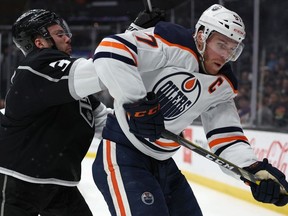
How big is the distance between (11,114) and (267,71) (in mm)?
3248

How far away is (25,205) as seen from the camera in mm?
2078

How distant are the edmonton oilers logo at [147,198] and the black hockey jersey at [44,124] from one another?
1.22 ft

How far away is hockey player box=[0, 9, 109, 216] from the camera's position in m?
1.99

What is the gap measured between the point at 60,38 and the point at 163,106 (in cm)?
52

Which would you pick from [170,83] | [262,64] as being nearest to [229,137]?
[170,83]

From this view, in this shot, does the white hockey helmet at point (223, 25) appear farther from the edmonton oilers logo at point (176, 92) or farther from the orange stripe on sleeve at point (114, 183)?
the orange stripe on sleeve at point (114, 183)

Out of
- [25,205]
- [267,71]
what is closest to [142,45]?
[25,205]

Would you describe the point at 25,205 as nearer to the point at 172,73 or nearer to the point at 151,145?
the point at 151,145

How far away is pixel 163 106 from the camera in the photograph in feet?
6.64

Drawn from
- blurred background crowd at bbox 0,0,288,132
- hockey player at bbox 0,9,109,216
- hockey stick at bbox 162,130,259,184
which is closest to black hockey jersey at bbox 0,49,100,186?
hockey player at bbox 0,9,109,216

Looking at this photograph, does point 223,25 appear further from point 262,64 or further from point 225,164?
point 262,64

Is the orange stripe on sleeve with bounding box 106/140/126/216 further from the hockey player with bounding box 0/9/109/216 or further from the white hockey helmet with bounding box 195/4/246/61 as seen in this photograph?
the white hockey helmet with bounding box 195/4/246/61

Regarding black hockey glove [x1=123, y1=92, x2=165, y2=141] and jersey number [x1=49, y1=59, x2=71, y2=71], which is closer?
black hockey glove [x1=123, y1=92, x2=165, y2=141]

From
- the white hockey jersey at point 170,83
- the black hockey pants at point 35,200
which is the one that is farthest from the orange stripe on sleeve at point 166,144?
the black hockey pants at point 35,200
